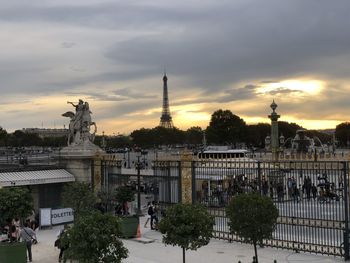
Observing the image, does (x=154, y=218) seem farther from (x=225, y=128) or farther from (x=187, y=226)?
(x=225, y=128)

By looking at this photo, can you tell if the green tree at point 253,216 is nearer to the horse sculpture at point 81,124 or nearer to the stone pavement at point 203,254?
the stone pavement at point 203,254

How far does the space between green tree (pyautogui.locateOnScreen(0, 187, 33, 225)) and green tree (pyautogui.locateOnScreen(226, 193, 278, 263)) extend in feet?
24.9

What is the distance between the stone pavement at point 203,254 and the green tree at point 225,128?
78.8m

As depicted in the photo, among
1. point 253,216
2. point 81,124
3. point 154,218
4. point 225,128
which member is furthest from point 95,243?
point 225,128

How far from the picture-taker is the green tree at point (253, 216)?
1562cm

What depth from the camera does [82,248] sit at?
492 inches

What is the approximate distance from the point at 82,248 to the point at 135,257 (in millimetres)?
6503

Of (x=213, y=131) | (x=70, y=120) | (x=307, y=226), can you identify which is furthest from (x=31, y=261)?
(x=213, y=131)

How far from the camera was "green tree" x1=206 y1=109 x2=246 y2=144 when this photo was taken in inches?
3937

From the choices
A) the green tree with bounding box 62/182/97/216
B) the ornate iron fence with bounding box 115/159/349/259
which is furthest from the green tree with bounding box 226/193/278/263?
the green tree with bounding box 62/182/97/216

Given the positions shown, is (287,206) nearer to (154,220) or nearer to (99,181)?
(154,220)

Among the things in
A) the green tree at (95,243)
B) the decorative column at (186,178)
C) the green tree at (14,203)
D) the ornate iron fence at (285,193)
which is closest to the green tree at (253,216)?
the ornate iron fence at (285,193)

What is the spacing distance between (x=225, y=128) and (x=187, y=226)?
8664 cm

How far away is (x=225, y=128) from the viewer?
100562 millimetres
